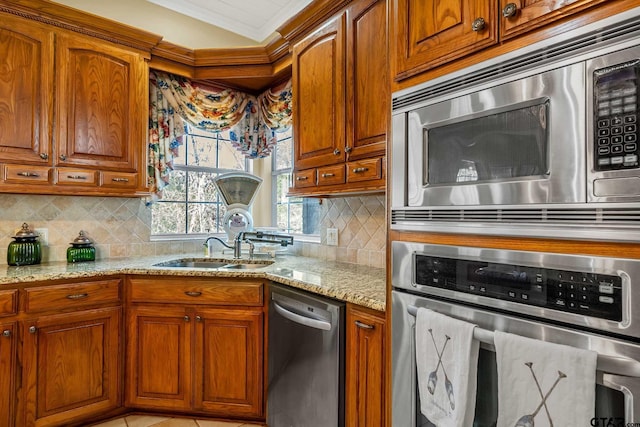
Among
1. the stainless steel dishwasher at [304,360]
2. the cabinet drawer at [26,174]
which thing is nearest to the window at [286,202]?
the stainless steel dishwasher at [304,360]

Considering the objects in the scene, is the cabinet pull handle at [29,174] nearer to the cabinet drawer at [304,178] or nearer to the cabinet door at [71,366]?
the cabinet door at [71,366]

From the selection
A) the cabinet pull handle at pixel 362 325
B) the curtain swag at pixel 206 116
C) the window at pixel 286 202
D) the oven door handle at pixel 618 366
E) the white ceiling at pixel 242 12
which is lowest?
the cabinet pull handle at pixel 362 325

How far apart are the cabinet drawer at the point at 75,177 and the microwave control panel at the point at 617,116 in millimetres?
2603

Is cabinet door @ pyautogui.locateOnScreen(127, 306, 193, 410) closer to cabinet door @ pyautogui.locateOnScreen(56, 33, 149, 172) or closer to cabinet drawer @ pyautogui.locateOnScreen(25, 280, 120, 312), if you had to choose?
cabinet drawer @ pyautogui.locateOnScreen(25, 280, 120, 312)

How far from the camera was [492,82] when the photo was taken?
3.04 ft

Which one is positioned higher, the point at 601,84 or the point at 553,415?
the point at 601,84

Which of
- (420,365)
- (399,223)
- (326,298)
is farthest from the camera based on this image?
(326,298)

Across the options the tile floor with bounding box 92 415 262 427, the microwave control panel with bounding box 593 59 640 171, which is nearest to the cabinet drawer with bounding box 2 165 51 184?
the tile floor with bounding box 92 415 262 427

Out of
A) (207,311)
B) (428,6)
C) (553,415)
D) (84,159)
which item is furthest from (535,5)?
(84,159)

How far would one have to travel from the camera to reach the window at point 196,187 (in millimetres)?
2977

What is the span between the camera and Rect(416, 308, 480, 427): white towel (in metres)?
0.93

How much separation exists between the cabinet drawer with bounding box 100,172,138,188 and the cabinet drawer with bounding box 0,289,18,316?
2.66 ft

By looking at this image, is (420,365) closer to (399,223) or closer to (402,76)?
(399,223)

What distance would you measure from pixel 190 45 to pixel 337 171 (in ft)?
6.56
